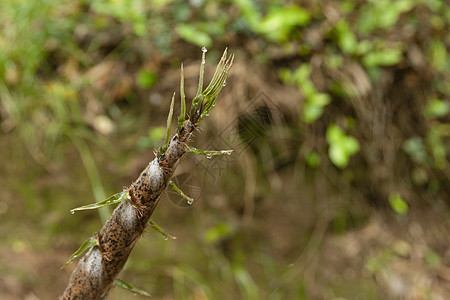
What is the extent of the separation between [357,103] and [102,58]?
1.34 meters

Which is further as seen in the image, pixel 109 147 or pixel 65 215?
pixel 109 147

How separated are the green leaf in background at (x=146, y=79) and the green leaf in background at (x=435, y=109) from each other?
152 cm

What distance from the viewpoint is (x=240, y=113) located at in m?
1.91

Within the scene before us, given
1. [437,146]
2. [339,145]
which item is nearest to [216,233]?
[339,145]

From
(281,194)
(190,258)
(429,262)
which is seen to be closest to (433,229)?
(429,262)

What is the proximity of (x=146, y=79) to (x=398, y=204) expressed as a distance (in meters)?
1.50

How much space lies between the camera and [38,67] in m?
2.15

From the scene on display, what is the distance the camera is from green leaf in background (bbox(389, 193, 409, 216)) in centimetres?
238

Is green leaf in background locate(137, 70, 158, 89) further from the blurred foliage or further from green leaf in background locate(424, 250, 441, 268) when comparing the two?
green leaf in background locate(424, 250, 441, 268)

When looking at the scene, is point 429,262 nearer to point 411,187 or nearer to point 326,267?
point 411,187

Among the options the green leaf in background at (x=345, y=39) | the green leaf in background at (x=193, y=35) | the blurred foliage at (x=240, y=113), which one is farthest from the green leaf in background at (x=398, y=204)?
the green leaf in background at (x=193, y=35)

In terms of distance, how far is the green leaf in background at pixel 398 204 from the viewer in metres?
2.38

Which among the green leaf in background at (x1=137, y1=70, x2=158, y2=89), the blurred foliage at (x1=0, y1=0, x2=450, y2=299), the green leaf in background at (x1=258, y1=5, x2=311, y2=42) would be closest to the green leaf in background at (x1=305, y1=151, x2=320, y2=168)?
the blurred foliage at (x1=0, y1=0, x2=450, y2=299)

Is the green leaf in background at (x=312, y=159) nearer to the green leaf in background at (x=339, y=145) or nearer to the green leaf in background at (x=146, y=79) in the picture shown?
the green leaf in background at (x=339, y=145)
